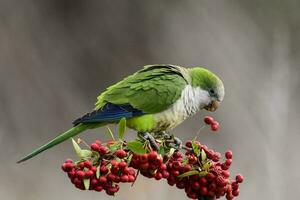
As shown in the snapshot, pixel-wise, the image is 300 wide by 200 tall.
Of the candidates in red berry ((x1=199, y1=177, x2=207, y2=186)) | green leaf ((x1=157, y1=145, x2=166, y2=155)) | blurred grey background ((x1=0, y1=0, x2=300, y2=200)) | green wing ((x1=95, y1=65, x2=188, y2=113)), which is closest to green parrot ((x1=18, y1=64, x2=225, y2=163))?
green wing ((x1=95, y1=65, x2=188, y2=113))

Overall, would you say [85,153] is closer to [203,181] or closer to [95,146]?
[95,146]

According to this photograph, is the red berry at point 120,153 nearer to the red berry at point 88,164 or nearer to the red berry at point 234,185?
the red berry at point 88,164

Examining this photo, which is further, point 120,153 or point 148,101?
point 148,101

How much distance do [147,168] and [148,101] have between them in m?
1.01

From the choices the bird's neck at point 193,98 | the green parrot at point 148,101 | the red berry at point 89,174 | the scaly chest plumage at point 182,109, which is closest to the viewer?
the red berry at point 89,174

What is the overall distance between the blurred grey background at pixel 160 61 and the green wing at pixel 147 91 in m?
3.07

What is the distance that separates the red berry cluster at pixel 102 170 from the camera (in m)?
2.58

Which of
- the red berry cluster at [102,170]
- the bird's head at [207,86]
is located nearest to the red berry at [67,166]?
the red berry cluster at [102,170]

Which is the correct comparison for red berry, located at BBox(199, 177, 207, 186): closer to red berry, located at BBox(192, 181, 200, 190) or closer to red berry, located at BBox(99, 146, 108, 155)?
red berry, located at BBox(192, 181, 200, 190)

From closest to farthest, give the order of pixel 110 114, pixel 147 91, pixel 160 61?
pixel 110 114 < pixel 147 91 < pixel 160 61

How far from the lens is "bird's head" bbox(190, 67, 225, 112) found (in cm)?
391

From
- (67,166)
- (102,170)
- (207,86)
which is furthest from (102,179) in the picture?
(207,86)

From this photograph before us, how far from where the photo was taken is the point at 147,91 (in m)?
3.62

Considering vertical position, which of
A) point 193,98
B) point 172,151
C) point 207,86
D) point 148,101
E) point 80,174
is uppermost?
point 207,86
